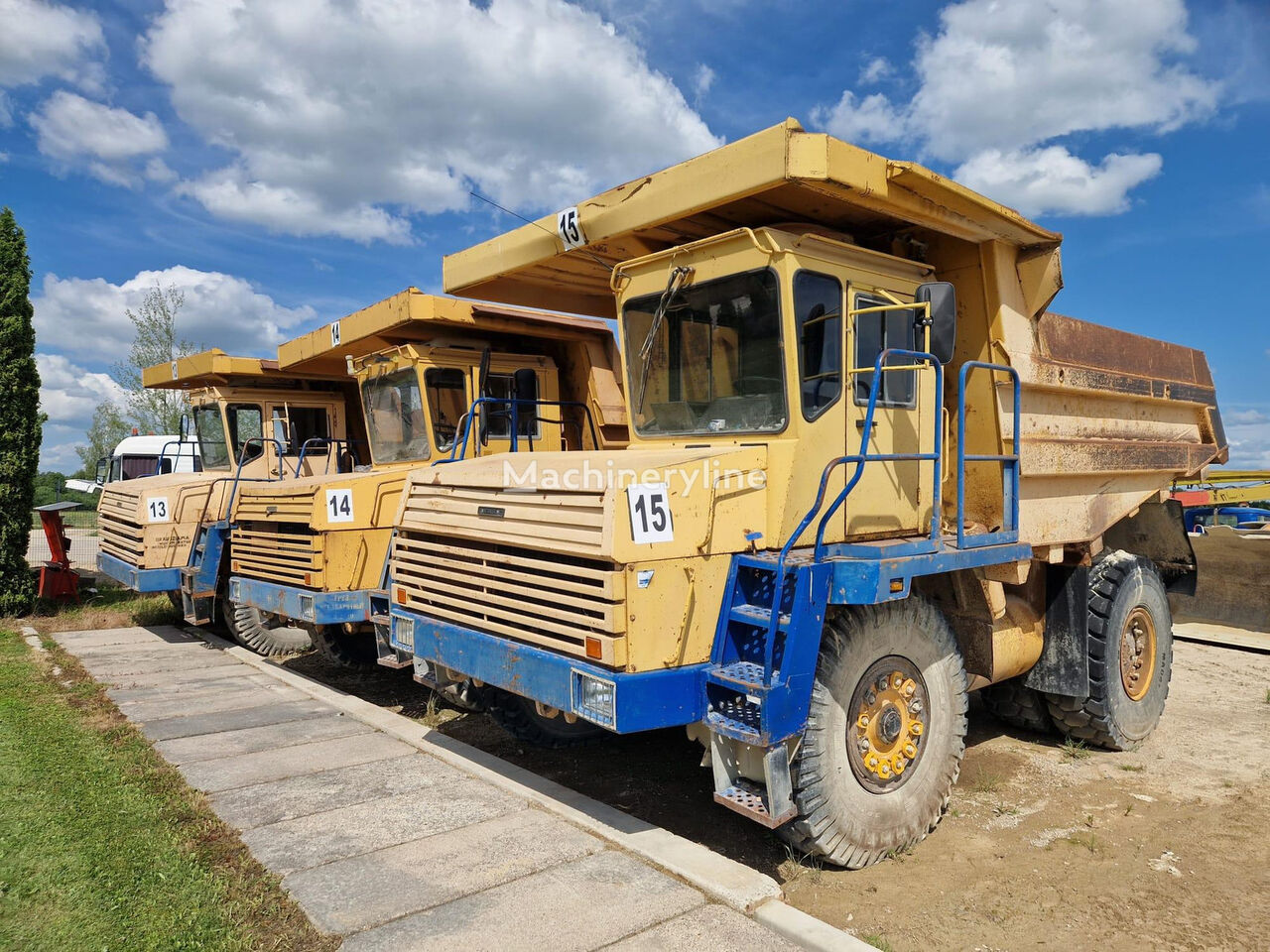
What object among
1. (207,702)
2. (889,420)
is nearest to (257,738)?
(207,702)

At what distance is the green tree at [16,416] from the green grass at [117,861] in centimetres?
611

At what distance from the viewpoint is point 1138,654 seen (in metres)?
6.28

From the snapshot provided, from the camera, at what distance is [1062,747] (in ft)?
20.4

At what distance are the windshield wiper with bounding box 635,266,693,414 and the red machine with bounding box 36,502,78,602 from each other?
9.93 meters

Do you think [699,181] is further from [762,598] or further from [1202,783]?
[1202,783]

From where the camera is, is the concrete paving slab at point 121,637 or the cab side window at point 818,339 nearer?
the cab side window at point 818,339

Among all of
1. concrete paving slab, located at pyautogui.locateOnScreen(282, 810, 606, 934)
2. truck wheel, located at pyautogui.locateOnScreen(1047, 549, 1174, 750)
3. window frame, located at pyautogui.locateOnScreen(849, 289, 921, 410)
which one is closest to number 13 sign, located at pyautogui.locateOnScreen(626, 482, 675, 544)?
window frame, located at pyautogui.locateOnScreen(849, 289, 921, 410)

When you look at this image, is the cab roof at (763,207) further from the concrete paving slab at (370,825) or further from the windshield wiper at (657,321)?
the concrete paving slab at (370,825)

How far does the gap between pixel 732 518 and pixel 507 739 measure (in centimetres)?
315

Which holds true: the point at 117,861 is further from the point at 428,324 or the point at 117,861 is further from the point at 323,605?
the point at 428,324

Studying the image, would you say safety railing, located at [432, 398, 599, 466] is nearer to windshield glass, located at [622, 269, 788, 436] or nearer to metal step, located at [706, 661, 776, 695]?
windshield glass, located at [622, 269, 788, 436]

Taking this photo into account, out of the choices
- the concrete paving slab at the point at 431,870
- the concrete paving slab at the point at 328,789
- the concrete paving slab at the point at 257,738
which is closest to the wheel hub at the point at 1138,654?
the concrete paving slab at the point at 431,870

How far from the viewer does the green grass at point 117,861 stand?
10.9 ft

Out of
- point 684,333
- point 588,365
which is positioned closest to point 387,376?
point 588,365
